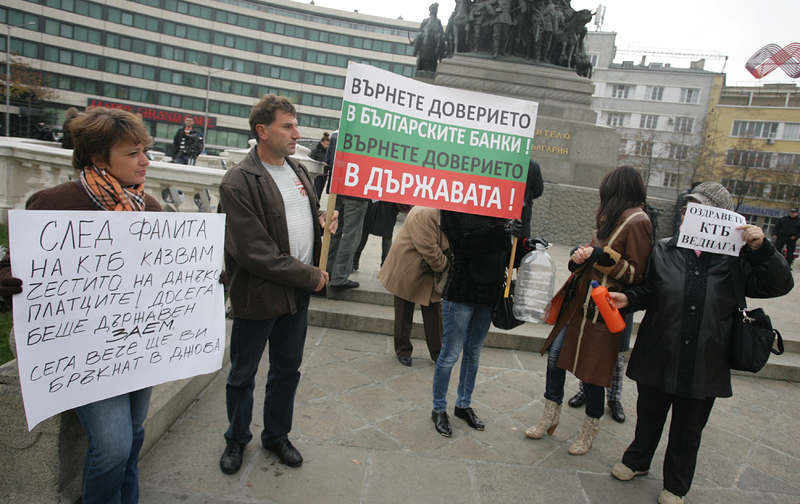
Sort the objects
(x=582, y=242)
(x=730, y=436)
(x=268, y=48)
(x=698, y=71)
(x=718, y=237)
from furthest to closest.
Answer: (x=268, y=48)
(x=698, y=71)
(x=582, y=242)
(x=730, y=436)
(x=718, y=237)

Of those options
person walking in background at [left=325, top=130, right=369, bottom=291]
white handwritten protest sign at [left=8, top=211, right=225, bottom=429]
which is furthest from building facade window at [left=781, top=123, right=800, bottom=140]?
white handwritten protest sign at [left=8, top=211, right=225, bottom=429]

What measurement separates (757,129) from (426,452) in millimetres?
61157

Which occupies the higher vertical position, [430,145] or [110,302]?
[430,145]

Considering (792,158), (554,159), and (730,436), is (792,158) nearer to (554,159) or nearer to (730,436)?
(554,159)

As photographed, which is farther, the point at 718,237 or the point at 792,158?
the point at 792,158

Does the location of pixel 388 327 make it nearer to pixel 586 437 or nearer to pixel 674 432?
pixel 586 437

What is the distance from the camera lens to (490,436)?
3477 millimetres

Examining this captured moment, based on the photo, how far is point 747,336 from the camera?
2.67 metres

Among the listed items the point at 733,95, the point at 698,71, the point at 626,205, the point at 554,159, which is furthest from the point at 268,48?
the point at 626,205

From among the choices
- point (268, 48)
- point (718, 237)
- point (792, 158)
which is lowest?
point (718, 237)

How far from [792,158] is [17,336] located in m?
59.3

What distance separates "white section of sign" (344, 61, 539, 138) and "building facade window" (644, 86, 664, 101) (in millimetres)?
61695

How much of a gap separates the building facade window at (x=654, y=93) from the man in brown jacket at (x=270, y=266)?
62716 millimetres

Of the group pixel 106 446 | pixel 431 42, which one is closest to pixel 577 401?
Answer: pixel 106 446
